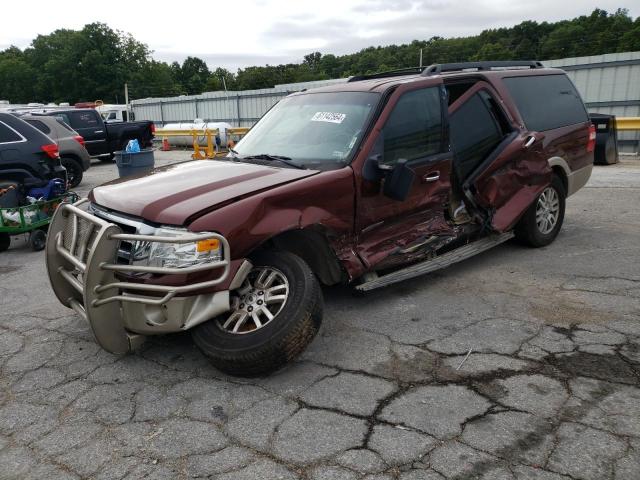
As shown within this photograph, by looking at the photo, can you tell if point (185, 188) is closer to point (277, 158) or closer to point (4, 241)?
point (277, 158)

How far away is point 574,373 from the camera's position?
3.26 metres

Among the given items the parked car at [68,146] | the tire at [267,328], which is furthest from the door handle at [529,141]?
the parked car at [68,146]

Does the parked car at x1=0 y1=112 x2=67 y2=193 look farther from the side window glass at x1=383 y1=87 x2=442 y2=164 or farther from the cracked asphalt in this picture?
the side window glass at x1=383 y1=87 x2=442 y2=164

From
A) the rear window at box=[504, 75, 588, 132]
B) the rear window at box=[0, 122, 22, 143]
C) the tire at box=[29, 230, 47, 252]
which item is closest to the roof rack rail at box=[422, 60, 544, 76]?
the rear window at box=[504, 75, 588, 132]

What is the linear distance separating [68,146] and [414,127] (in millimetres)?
10464

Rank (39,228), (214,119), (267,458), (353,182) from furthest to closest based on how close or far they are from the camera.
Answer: (214,119), (39,228), (353,182), (267,458)

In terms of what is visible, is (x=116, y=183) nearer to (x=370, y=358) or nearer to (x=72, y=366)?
(x=72, y=366)

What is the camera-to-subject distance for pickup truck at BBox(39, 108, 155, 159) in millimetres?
16884

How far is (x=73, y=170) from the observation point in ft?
41.6

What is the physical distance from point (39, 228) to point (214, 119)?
21.6 meters

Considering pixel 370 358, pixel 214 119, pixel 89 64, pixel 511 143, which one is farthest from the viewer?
pixel 89 64

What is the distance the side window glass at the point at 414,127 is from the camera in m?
4.21

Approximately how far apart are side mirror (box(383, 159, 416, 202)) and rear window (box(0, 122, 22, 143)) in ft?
23.4

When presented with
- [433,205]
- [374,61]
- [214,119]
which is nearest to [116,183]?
[433,205]
